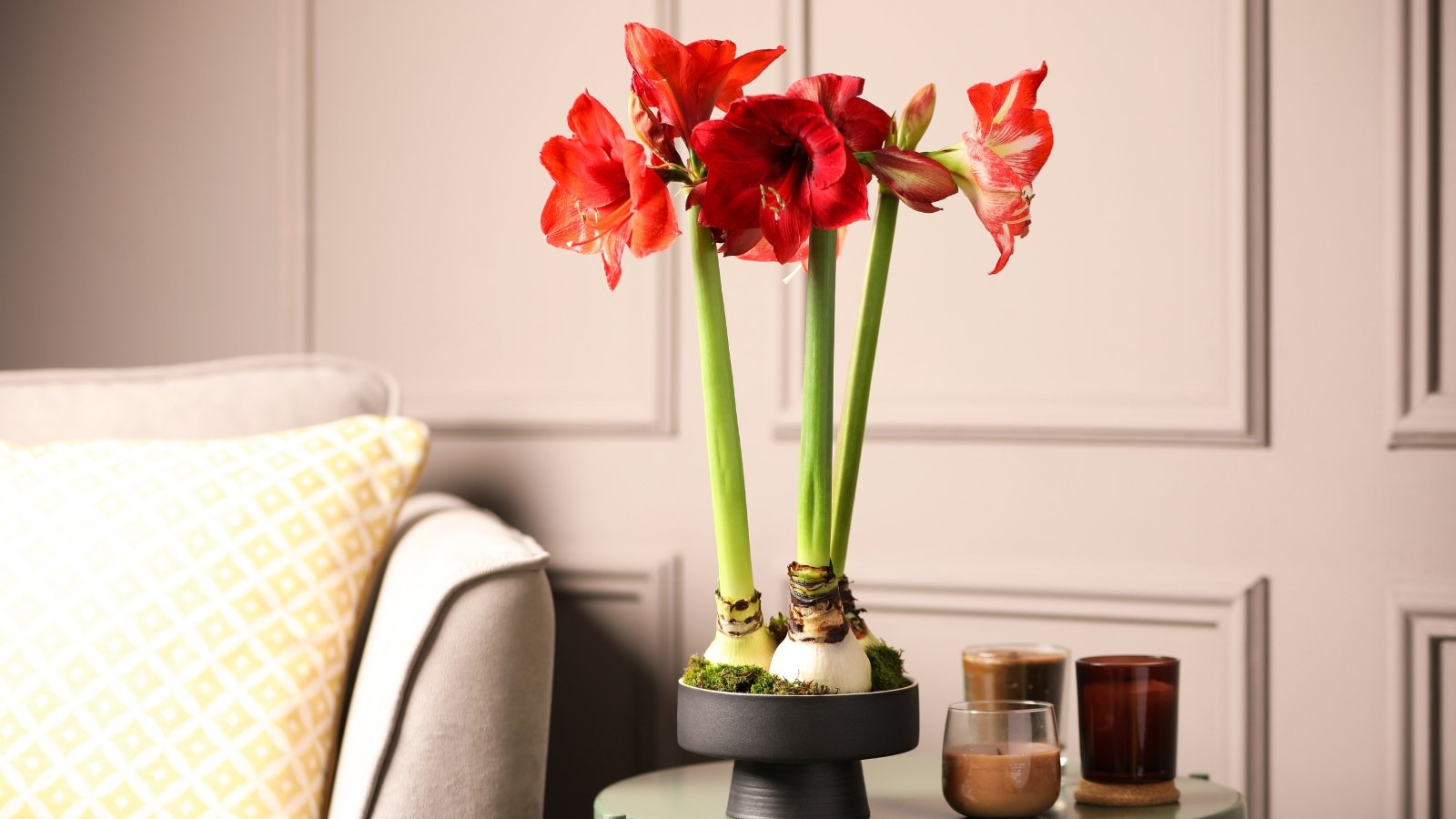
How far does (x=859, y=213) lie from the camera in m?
0.84

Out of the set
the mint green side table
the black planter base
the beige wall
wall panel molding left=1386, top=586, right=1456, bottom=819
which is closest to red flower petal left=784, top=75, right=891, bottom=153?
the black planter base

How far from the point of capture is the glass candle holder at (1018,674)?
1182 mm

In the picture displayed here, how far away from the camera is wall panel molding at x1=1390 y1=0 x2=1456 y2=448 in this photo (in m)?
1.31

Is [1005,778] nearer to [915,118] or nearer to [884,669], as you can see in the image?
[884,669]

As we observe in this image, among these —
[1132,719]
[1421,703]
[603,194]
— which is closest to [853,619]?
[1132,719]

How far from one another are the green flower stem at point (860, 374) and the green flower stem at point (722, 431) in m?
0.07

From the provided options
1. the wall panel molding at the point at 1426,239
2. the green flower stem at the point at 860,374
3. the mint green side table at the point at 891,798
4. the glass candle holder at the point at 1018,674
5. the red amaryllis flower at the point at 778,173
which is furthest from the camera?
the wall panel molding at the point at 1426,239

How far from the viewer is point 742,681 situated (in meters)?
0.91

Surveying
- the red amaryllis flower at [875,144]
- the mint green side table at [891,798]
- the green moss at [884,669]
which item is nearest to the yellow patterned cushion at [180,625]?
the mint green side table at [891,798]

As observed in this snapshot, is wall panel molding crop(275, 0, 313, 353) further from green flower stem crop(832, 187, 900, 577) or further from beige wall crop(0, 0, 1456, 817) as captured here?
green flower stem crop(832, 187, 900, 577)

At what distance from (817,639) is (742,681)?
62 millimetres

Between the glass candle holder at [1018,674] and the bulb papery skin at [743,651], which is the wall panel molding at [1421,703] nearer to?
the glass candle holder at [1018,674]

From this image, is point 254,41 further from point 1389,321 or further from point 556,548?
point 1389,321

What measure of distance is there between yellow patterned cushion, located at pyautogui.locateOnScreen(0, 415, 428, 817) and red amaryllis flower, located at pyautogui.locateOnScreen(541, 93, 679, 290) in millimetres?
539
